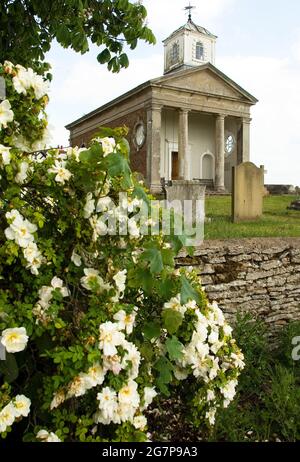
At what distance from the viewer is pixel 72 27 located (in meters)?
4.59

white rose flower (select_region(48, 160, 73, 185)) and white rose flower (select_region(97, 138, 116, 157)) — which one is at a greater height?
white rose flower (select_region(97, 138, 116, 157))

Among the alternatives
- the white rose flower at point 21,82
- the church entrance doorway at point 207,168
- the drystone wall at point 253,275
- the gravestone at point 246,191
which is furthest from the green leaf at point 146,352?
the church entrance doorway at point 207,168

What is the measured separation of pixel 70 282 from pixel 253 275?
136 inches

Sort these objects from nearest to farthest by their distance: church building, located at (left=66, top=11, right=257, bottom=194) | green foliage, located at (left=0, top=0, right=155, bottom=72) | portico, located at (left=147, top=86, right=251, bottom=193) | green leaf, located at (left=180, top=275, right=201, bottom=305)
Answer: green leaf, located at (left=180, top=275, right=201, bottom=305)
green foliage, located at (left=0, top=0, right=155, bottom=72)
church building, located at (left=66, top=11, right=257, bottom=194)
portico, located at (left=147, top=86, right=251, bottom=193)

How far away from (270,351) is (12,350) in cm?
374

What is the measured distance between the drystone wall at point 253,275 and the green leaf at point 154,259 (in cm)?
255

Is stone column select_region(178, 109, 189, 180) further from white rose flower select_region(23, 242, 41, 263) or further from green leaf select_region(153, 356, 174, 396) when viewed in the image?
white rose flower select_region(23, 242, 41, 263)

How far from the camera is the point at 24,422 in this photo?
226 cm

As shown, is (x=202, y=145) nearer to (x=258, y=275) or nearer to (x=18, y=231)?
(x=258, y=275)

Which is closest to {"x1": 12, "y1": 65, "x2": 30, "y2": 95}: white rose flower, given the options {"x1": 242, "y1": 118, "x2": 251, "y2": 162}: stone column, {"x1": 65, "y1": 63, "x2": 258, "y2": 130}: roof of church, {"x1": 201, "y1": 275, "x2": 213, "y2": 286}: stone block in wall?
{"x1": 201, "y1": 275, "x2": 213, "y2": 286}: stone block in wall

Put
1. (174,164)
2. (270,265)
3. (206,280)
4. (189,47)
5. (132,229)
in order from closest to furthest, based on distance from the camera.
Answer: (132,229)
(206,280)
(270,265)
(174,164)
(189,47)

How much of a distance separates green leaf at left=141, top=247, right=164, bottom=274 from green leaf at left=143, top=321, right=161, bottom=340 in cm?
42

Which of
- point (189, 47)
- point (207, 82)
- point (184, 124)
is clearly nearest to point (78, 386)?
point (184, 124)

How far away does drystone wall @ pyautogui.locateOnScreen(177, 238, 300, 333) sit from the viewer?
4.73 metres
